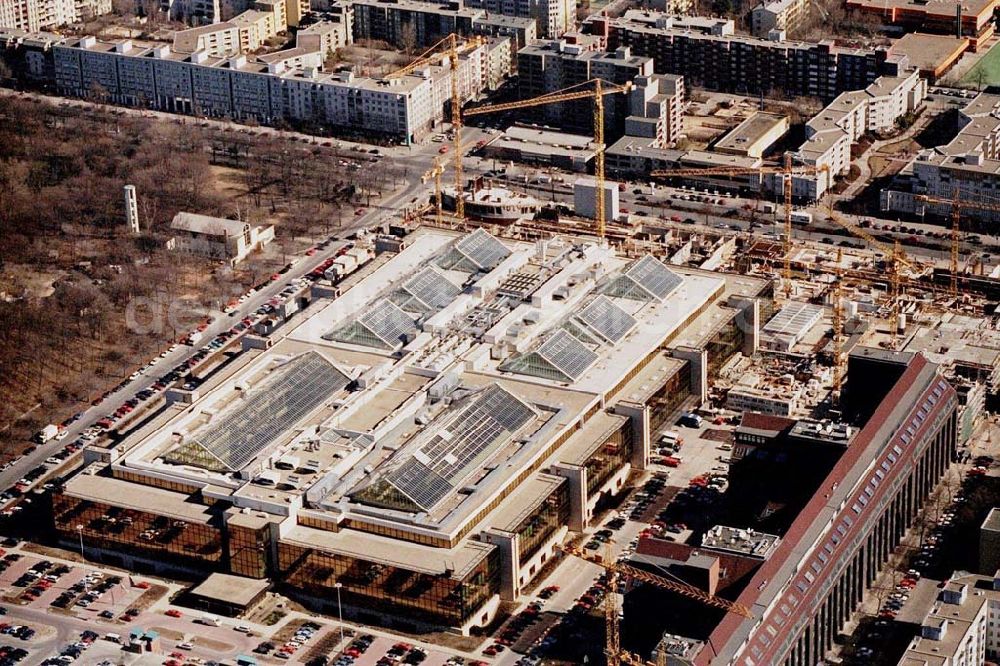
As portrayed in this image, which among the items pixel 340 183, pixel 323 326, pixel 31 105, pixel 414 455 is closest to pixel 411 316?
pixel 323 326

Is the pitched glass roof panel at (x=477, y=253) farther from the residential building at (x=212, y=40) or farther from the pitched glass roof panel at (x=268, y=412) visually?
the residential building at (x=212, y=40)

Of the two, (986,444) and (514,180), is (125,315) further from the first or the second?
(986,444)

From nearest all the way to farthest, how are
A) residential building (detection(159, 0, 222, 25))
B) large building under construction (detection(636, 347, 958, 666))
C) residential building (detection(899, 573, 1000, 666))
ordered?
large building under construction (detection(636, 347, 958, 666)), residential building (detection(899, 573, 1000, 666)), residential building (detection(159, 0, 222, 25))

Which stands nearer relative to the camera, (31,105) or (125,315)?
(125,315)

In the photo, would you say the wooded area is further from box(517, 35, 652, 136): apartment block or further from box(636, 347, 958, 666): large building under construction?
box(636, 347, 958, 666): large building under construction

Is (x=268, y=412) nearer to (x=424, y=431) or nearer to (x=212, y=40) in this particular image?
(x=424, y=431)

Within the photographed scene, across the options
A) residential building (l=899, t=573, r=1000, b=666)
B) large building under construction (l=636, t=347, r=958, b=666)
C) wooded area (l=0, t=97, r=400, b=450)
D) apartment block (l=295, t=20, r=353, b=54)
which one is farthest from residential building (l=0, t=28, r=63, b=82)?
residential building (l=899, t=573, r=1000, b=666)

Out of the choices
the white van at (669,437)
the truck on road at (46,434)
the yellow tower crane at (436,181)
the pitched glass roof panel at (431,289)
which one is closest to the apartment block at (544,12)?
the yellow tower crane at (436,181)
